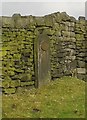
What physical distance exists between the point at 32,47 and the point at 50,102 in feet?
9.22

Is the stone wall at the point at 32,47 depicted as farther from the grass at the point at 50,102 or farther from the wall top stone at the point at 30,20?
the grass at the point at 50,102

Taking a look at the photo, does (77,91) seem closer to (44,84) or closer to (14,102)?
(44,84)

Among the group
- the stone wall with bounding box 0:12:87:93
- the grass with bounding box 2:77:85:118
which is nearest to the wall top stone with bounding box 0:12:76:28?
the stone wall with bounding box 0:12:87:93

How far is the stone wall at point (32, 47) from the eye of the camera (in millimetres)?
13383

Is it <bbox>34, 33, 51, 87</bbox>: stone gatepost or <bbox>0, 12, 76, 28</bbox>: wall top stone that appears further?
<bbox>34, 33, 51, 87</bbox>: stone gatepost

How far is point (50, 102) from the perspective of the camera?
11797 millimetres

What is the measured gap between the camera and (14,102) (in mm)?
11727

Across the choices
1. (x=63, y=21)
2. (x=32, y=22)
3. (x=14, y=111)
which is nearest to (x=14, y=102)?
(x=14, y=111)

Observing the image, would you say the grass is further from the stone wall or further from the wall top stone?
the wall top stone

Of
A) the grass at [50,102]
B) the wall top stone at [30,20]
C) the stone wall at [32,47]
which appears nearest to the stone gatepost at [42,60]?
the stone wall at [32,47]

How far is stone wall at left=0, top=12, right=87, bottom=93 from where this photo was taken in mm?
13383

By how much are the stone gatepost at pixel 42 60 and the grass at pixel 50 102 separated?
305 mm

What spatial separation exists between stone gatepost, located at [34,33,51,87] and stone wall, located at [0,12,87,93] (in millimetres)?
167


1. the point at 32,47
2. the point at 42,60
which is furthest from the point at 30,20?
the point at 42,60
